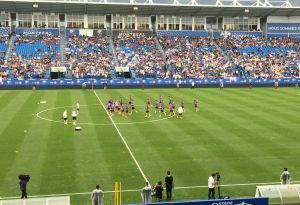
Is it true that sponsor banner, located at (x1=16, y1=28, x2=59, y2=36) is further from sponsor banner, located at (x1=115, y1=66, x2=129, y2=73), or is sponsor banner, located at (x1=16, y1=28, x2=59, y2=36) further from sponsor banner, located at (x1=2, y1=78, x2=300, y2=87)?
sponsor banner, located at (x1=2, y1=78, x2=300, y2=87)

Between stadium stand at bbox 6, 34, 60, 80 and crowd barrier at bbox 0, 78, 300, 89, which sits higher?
stadium stand at bbox 6, 34, 60, 80

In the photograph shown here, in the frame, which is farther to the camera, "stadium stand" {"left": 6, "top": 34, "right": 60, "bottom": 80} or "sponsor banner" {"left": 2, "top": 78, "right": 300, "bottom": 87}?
"stadium stand" {"left": 6, "top": 34, "right": 60, "bottom": 80}

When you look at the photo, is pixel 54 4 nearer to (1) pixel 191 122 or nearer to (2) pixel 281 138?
(1) pixel 191 122

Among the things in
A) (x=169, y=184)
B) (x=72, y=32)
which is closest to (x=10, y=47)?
(x=72, y=32)

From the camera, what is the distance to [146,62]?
7456 centimetres

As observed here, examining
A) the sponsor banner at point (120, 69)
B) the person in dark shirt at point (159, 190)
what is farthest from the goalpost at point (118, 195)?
the sponsor banner at point (120, 69)

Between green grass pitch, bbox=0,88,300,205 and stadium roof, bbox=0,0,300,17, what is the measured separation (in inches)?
1370

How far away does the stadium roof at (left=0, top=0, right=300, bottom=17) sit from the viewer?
7712 centimetres

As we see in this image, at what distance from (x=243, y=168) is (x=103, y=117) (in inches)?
713

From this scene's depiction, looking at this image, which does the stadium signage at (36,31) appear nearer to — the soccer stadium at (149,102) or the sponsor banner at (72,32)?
A: the soccer stadium at (149,102)

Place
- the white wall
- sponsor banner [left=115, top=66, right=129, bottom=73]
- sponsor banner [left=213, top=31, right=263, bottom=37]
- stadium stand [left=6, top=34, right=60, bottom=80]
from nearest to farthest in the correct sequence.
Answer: stadium stand [left=6, top=34, right=60, bottom=80], sponsor banner [left=115, top=66, right=129, bottom=73], sponsor banner [left=213, top=31, right=263, bottom=37], the white wall

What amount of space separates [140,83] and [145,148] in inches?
1511

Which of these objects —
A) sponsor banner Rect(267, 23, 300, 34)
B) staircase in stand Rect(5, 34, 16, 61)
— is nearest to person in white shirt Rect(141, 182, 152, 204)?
staircase in stand Rect(5, 34, 16, 61)

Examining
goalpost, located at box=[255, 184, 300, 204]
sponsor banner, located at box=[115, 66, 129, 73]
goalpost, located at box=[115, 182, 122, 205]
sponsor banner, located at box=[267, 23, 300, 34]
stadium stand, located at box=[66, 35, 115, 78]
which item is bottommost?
goalpost, located at box=[115, 182, 122, 205]
